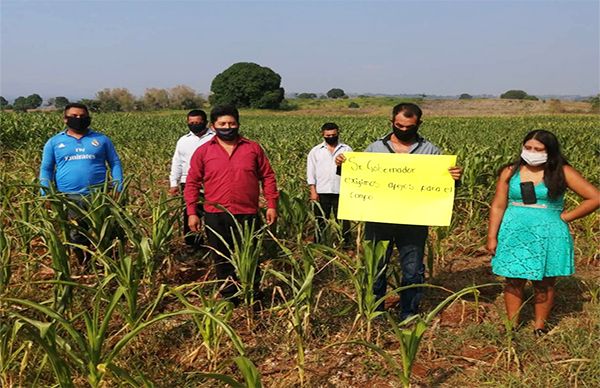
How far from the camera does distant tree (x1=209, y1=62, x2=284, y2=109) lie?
227ft

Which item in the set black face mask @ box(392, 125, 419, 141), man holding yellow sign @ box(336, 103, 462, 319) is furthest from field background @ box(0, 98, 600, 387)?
black face mask @ box(392, 125, 419, 141)

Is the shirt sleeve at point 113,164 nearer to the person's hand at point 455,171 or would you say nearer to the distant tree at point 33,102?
the person's hand at point 455,171

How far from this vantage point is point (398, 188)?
290 centimetres

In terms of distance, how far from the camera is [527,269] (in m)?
2.85

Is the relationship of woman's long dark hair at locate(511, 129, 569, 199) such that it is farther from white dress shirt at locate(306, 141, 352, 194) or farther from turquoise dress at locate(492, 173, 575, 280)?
white dress shirt at locate(306, 141, 352, 194)

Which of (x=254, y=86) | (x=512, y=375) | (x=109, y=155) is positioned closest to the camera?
(x=512, y=375)

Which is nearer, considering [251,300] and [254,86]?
[251,300]

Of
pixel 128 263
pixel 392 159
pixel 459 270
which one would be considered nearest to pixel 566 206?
pixel 459 270

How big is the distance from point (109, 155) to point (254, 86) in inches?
2713

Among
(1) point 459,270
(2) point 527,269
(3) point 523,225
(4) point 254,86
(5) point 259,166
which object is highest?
(4) point 254,86

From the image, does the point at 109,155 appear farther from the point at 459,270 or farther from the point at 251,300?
the point at 459,270

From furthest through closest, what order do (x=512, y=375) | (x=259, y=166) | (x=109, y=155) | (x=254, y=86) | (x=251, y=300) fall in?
(x=254, y=86)
(x=109, y=155)
(x=259, y=166)
(x=251, y=300)
(x=512, y=375)

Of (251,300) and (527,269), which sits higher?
(527,269)

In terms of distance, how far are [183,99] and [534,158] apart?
2768 inches
